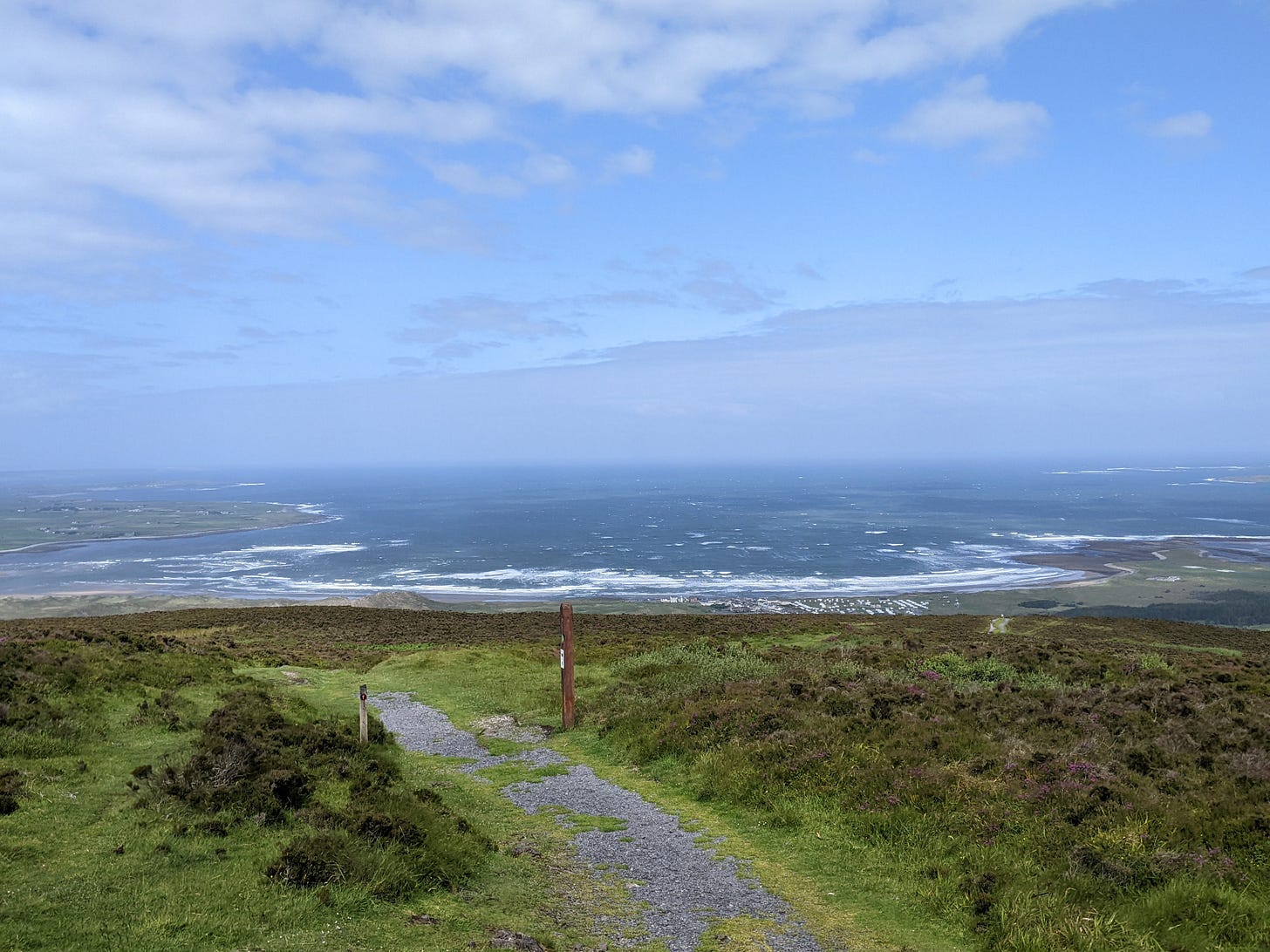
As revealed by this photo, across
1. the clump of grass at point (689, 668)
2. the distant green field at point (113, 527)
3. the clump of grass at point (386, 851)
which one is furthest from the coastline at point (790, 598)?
the distant green field at point (113, 527)

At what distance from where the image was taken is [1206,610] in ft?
242

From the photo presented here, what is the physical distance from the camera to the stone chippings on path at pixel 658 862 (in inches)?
365

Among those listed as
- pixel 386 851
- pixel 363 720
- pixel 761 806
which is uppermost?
pixel 386 851

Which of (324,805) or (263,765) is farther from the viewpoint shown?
(263,765)

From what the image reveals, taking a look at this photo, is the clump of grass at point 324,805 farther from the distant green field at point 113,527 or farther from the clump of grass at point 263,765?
the distant green field at point 113,527

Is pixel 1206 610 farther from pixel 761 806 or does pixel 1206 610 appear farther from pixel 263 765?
pixel 263 765

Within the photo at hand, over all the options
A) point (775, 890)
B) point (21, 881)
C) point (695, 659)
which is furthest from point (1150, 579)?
point (21, 881)

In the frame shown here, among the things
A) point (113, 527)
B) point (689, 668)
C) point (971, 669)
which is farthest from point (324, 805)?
point (113, 527)

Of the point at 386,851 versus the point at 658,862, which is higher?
the point at 386,851

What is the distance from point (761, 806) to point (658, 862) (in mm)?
2977

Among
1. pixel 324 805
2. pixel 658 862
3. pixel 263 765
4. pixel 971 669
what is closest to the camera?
pixel 658 862

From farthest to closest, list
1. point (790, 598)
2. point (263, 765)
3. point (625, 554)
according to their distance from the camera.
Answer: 1. point (625, 554)
2. point (790, 598)
3. point (263, 765)

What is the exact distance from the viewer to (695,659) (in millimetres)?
26844

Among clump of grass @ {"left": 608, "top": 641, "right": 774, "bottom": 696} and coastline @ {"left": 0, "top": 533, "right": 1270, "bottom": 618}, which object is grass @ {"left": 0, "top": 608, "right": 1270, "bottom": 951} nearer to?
clump of grass @ {"left": 608, "top": 641, "right": 774, "bottom": 696}
